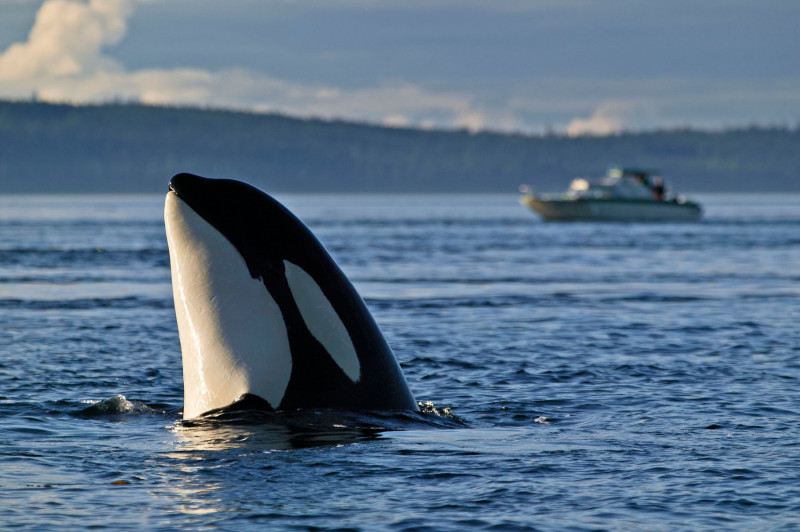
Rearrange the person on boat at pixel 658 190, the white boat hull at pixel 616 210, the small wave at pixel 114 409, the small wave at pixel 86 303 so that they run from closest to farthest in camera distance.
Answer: the small wave at pixel 114 409
the small wave at pixel 86 303
the white boat hull at pixel 616 210
the person on boat at pixel 658 190

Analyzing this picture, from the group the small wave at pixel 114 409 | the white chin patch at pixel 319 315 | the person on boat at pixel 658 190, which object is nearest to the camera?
the white chin patch at pixel 319 315

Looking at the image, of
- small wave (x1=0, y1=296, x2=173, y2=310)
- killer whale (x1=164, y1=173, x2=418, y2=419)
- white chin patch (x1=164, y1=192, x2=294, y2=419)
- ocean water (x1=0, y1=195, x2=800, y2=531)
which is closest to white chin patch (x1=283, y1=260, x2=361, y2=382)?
killer whale (x1=164, y1=173, x2=418, y2=419)

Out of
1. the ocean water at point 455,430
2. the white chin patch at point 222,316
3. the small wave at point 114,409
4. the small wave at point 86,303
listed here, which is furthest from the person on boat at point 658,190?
the white chin patch at point 222,316

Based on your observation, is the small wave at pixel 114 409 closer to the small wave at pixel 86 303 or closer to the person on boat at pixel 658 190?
the small wave at pixel 86 303

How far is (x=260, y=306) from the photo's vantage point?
7762 mm

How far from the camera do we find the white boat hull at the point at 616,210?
8446 cm

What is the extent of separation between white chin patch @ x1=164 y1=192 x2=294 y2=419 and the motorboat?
77.7 meters

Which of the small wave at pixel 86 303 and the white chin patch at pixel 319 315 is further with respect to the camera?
the small wave at pixel 86 303

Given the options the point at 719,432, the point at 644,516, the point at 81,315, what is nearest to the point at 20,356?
the point at 81,315

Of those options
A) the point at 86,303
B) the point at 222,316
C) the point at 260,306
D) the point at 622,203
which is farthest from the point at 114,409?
the point at 622,203

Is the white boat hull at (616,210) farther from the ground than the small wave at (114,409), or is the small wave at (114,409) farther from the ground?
the white boat hull at (616,210)

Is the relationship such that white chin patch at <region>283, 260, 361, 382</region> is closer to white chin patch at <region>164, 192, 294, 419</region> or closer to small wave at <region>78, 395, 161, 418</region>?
white chin patch at <region>164, 192, 294, 419</region>

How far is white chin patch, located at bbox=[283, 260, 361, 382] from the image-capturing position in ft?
25.5

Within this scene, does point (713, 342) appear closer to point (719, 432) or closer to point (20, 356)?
point (719, 432)
